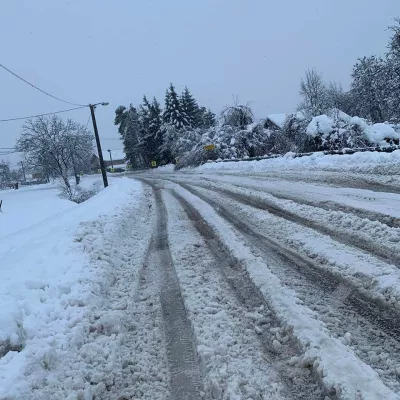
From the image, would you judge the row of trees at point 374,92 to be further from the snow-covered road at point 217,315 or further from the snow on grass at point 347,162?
the snow-covered road at point 217,315

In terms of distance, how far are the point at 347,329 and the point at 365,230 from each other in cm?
309

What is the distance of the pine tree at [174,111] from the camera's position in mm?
56844

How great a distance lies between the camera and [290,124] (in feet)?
95.4

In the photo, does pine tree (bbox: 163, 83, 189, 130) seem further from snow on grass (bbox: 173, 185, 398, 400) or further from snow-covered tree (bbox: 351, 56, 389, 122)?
snow on grass (bbox: 173, 185, 398, 400)

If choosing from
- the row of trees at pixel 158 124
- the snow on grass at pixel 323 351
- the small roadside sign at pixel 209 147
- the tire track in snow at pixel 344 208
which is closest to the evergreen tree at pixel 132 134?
the row of trees at pixel 158 124

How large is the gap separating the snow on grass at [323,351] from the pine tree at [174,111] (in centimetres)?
5409

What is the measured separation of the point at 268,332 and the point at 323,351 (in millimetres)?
617

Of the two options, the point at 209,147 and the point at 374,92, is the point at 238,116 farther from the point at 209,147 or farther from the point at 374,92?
the point at 374,92

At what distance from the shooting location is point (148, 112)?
2689 inches

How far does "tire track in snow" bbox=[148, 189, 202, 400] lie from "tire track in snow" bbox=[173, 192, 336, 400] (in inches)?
26.3

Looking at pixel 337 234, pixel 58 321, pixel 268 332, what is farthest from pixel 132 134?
pixel 268 332

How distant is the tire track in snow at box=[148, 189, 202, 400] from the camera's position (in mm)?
2834

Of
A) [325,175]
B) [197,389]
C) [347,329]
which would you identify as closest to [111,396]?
[197,389]

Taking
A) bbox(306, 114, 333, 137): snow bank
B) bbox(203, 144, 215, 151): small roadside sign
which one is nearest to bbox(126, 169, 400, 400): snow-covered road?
bbox(306, 114, 333, 137): snow bank
